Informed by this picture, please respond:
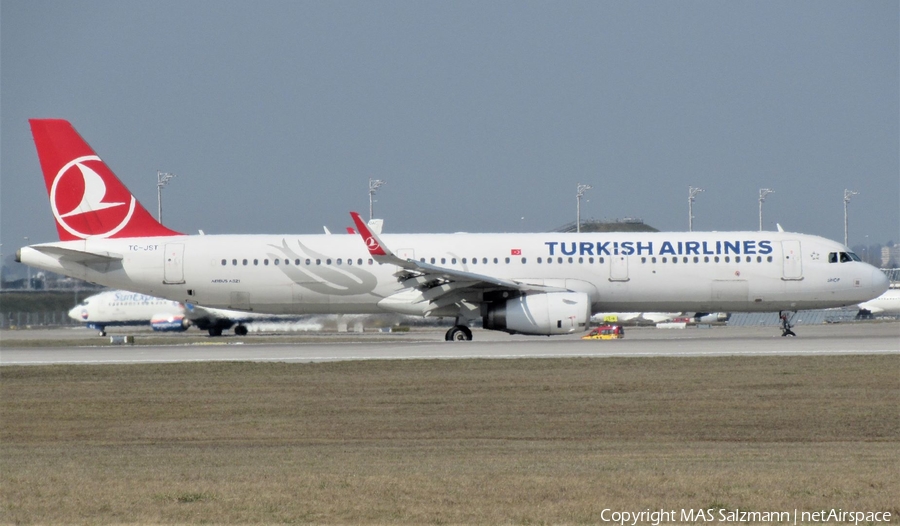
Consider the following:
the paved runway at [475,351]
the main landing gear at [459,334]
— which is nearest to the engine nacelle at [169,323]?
the paved runway at [475,351]

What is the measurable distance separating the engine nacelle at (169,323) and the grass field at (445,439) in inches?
1381

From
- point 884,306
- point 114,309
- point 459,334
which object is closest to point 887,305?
point 884,306

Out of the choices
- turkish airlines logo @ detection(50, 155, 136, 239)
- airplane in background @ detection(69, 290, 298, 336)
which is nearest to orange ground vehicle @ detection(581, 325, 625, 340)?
turkish airlines logo @ detection(50, 155, 136, 239)

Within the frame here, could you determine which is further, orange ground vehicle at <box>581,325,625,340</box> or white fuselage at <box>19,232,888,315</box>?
orange ground vehicle at <box>581,325,625,340</box>

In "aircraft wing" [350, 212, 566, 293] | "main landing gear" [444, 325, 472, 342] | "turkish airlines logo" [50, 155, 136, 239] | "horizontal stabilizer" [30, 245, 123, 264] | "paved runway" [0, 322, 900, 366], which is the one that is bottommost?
"paved runway" [0, 322, 900, 366]

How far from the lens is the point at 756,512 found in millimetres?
8430

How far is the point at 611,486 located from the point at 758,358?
15909 mm

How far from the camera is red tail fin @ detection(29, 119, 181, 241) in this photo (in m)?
34.3

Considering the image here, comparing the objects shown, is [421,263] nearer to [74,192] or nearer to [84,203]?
[84,203]

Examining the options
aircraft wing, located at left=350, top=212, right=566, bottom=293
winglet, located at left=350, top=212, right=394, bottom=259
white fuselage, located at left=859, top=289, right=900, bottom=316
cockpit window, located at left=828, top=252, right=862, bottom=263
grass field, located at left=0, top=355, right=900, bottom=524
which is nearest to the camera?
grass field, located at left=0, top=355, right=900, bottom=524

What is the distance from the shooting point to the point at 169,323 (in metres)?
60.6

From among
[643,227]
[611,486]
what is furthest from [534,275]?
[643,227]

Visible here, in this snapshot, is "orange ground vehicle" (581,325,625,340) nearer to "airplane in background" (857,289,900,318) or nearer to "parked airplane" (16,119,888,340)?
"parked airplane" (16,119,888,340)

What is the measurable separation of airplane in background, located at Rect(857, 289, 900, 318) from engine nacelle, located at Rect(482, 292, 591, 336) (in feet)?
191
